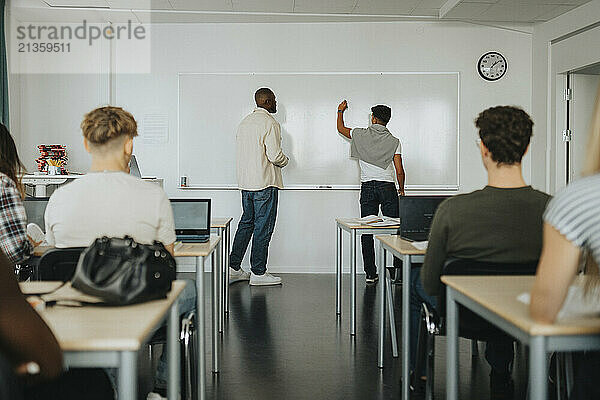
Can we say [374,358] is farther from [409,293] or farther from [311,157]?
[311,157]

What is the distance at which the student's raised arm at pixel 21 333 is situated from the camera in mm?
1182

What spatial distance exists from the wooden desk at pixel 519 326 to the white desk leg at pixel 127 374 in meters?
0.88

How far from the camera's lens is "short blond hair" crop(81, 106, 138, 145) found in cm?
243

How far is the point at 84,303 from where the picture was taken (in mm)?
1679

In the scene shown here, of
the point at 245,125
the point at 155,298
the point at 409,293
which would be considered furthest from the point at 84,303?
the point at 245,125

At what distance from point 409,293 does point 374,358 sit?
88 cm

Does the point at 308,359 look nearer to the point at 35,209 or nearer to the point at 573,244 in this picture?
the point at 35,209

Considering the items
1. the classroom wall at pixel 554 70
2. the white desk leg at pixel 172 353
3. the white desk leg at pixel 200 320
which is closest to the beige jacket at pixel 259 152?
the classroom wall at pixel 554 70

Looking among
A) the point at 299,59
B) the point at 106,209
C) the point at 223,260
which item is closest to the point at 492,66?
the point at 299,59

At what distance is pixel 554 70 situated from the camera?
20.8ft

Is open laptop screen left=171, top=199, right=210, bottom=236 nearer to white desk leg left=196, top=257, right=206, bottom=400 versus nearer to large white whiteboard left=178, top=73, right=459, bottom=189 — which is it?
white desk leg left=196, top=257, right=206, bottom=400

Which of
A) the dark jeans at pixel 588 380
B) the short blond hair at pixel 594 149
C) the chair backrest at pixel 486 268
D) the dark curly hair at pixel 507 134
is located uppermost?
the dark curly hair at pixel 507 134

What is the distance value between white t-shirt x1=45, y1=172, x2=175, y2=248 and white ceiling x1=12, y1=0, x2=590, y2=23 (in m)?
4.06

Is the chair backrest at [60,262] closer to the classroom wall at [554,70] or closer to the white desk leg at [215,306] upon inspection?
the white desk leg at [215,306]
